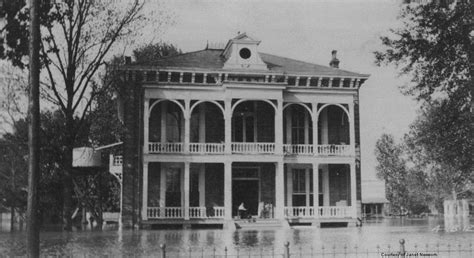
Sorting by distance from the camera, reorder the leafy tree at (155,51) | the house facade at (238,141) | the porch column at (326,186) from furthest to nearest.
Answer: the leafy tree at (155,51) → the porch column at (326,186) → the house facade at (238,141)

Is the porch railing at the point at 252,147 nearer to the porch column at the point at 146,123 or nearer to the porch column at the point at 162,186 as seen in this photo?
the porch column at the point at 162,186

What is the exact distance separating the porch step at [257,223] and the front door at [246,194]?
188cm

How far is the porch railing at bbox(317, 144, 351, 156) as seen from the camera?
30.9 meters

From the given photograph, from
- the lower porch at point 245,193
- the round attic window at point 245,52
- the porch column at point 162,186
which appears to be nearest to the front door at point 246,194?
the lower porch at point 245,193

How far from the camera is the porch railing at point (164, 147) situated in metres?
29.3

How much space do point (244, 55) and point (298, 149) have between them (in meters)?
5.61

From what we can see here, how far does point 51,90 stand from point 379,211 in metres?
49.5

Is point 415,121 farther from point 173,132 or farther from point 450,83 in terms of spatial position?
point 450,83

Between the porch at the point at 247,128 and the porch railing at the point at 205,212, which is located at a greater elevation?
the porch at the point at 247,128

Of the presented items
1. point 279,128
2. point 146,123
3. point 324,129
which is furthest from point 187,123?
point 324,129

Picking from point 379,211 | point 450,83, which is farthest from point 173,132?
point 379,211

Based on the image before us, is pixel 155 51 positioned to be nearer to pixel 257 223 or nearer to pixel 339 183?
pixel 339 183

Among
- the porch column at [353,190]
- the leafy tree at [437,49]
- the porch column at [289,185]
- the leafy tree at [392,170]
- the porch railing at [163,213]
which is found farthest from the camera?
the leafy tree at [392,170]

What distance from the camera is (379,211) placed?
67.1 meters
